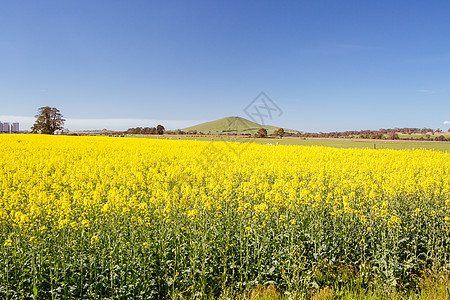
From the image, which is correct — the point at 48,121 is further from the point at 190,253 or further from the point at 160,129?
the point at 190,253

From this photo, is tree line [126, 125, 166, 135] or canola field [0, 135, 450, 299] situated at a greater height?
tree line [126, 125, 166, 135]

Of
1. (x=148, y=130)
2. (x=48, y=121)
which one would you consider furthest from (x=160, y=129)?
(x=48, y=121)

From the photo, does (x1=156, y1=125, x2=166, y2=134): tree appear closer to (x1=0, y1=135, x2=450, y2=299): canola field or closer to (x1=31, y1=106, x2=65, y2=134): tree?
(x1=31, y1=106, x2=65, y2=134): tree

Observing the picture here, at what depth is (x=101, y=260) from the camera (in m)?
4.46

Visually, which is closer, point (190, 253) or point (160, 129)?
point (190, 253)

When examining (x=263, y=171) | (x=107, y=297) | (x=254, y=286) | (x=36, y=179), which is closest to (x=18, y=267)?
(x=107, y=297)

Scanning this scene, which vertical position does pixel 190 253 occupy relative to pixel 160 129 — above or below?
below

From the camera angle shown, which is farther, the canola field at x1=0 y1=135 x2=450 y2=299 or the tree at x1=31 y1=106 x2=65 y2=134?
the tree at x1=31 y1=106 x2=65 y2=134

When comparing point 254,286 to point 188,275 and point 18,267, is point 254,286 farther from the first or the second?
point 18,267

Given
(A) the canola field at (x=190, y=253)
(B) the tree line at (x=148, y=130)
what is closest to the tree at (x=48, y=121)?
(B) the tree line at (x=148, y=130)

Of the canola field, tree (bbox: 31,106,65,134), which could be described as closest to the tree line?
tree (bbox: 31,106,65,134)

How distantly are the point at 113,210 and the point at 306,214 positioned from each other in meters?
4.97

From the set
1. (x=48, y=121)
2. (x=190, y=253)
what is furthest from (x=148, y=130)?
(x=190, y=253)

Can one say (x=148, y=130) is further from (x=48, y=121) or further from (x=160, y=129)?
(x=48, y=121)
